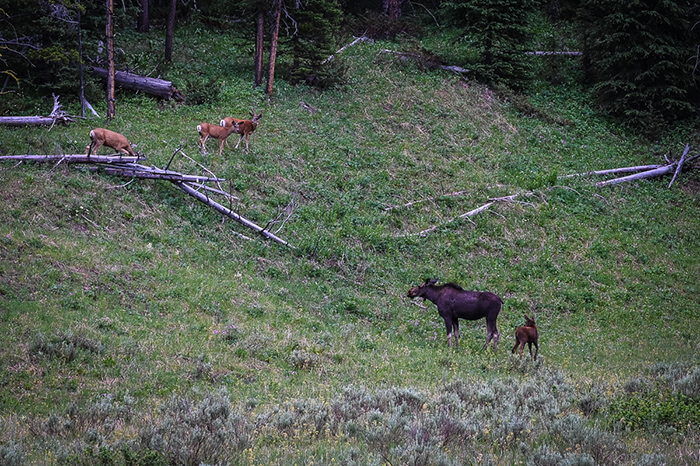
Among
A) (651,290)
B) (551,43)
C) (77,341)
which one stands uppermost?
(551,43)

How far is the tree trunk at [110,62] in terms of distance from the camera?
20469 mm

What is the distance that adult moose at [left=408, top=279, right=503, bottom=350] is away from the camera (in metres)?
12.3

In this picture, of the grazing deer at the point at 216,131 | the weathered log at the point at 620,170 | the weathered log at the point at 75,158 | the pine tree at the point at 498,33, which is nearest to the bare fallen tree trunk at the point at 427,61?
the pine tree at the point at 498,33

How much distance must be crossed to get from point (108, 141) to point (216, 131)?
3.99m

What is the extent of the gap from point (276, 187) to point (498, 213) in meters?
7.82

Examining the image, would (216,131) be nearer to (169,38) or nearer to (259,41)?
(259,41)

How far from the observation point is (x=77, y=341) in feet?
29.5

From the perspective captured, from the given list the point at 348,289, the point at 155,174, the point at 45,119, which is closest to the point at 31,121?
the point at 45,119

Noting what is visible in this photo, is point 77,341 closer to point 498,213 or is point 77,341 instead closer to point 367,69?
point 498,213

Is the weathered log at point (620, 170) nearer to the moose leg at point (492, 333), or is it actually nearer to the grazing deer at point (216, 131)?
the moose leg at point (492, 333)

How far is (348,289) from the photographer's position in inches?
587

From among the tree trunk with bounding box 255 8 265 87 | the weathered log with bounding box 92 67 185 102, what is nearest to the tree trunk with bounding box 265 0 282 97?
the tree trunk with bounding box 255 8 265 87

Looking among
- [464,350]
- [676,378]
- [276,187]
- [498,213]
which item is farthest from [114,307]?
[498,213]

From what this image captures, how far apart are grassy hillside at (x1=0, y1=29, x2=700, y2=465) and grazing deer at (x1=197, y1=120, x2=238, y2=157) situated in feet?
2.10
